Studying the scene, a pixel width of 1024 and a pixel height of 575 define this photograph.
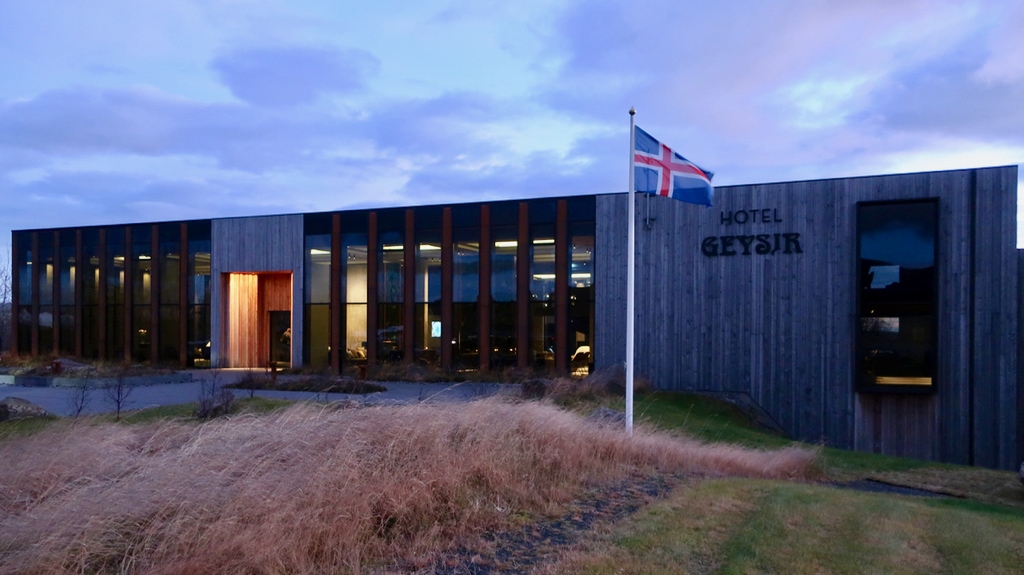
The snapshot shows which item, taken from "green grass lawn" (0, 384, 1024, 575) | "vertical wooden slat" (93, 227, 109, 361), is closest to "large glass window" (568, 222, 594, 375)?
"green grass lawn" (0, 384, 1024, 575)

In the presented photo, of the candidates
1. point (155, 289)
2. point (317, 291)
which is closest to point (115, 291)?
point (155, 289)

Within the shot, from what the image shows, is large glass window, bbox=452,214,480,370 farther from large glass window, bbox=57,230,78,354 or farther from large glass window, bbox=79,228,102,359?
large glass window, bbox=57,230,78,354

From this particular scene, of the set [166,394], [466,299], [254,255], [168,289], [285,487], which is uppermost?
[254,255]

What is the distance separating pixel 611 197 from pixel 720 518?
2024 centimetres

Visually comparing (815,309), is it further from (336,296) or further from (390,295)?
(336,296)

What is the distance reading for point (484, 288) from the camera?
28.1 m

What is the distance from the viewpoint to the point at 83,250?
34.8 metres

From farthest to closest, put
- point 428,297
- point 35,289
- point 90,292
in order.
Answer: point 35,289 < point 90,292 < point 428,297

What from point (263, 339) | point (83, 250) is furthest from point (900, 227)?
point (83, 250)

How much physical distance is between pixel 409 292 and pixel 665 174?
1744cm

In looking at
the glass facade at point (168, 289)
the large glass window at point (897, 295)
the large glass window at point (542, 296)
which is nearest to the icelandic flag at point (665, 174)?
the large glass window at point (897, 295)

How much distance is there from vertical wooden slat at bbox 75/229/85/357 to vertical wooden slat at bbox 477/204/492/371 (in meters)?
18.8

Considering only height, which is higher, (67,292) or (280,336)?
(67,292)

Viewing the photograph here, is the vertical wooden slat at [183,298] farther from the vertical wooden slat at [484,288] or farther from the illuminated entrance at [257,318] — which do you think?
the vertical wooden slat at [484,288]
